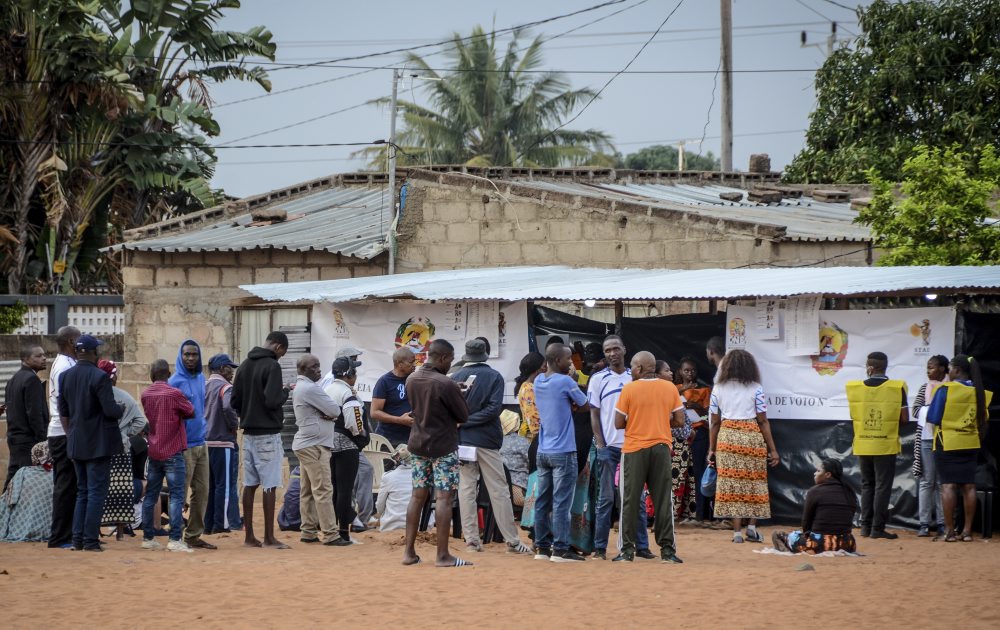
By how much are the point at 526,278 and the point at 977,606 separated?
23.7 ft

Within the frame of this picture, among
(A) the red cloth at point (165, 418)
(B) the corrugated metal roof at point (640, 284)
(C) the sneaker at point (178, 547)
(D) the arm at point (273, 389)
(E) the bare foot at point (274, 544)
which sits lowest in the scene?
(E) the bare foot at point (274, 544)

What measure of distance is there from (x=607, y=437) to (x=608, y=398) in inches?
13.4

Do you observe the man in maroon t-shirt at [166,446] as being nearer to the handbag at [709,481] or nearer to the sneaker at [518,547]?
the sneaker at [518,547]

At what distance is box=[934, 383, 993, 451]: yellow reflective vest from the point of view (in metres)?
10.9

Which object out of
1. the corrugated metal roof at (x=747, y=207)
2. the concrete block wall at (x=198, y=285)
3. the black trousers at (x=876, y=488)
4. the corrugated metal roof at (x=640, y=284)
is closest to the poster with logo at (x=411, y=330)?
the corrugated metal roof at (x=640, y=284)

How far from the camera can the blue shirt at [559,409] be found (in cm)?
991

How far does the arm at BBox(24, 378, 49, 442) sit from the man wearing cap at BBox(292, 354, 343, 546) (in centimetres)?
248

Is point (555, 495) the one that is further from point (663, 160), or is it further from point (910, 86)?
point (663, 160)

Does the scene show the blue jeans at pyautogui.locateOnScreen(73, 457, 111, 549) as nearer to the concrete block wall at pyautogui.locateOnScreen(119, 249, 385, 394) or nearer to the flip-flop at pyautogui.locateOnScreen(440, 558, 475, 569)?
the flip-flop at pyautogui.locateOnScreen(440, 558, 475, 569)

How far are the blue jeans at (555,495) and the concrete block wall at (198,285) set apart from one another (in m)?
8.33

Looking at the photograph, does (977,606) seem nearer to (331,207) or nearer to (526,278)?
(526,278)

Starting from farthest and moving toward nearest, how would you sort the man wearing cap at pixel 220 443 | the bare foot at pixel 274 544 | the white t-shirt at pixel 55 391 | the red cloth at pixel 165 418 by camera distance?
the man wearing cap at pixel 220 443 → the bare foot at pixel 274 544 → the white t-shirt at pixel 55 391 → the red cloth at pixel 165 418

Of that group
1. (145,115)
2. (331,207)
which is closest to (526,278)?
(331,207)

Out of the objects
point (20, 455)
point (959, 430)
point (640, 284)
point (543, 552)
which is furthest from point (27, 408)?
point (959, 430)
